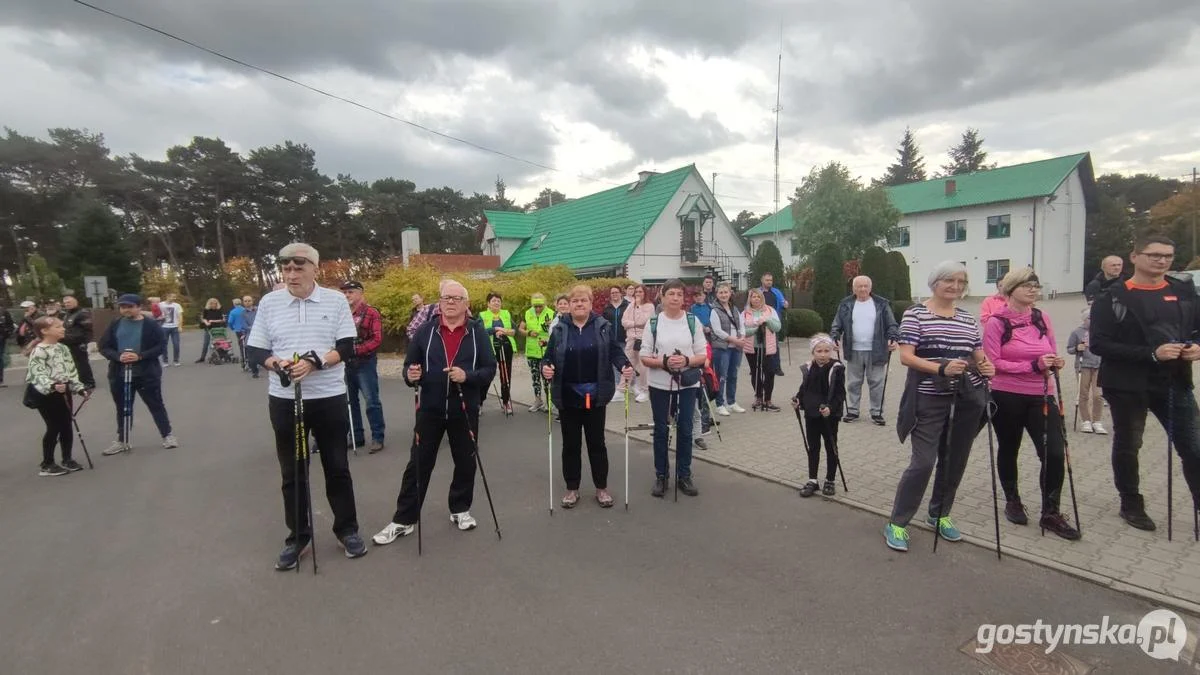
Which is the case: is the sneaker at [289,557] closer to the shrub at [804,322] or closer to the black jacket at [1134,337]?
the black jacket at [1134,337]

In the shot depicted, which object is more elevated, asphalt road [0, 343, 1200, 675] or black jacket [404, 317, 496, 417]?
black jacket [404, 317, 496, 417]

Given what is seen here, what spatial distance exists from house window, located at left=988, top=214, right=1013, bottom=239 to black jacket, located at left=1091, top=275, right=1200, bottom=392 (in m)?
40.7

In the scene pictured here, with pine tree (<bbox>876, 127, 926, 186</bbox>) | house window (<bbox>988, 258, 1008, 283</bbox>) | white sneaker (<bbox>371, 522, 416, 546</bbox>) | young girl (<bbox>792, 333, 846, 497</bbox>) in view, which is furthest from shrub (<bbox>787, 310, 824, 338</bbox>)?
pine tree (<bbox>876, 127, 926, 186</bbox>)

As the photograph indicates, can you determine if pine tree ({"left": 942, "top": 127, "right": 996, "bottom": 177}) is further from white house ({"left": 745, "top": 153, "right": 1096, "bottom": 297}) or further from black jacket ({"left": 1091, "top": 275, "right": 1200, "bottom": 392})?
black jacket ({"left": 1091, "top": 275, "right": 1200, "bottom": 392})

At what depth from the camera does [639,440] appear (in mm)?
6969

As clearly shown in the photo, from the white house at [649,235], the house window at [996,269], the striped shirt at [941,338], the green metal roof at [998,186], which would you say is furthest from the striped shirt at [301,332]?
the house window at [996,269]

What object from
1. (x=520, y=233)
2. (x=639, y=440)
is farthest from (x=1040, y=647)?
(x=520, y=233)

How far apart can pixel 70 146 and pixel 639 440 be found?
4990 cm

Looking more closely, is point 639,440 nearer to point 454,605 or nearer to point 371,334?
point 371,334

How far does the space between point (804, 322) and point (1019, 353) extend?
13.1m

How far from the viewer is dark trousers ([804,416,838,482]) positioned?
4.86 meters

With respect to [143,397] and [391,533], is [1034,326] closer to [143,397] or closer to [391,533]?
[391,533]

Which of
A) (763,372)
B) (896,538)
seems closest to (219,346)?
(763,372)

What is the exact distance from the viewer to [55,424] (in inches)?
244
